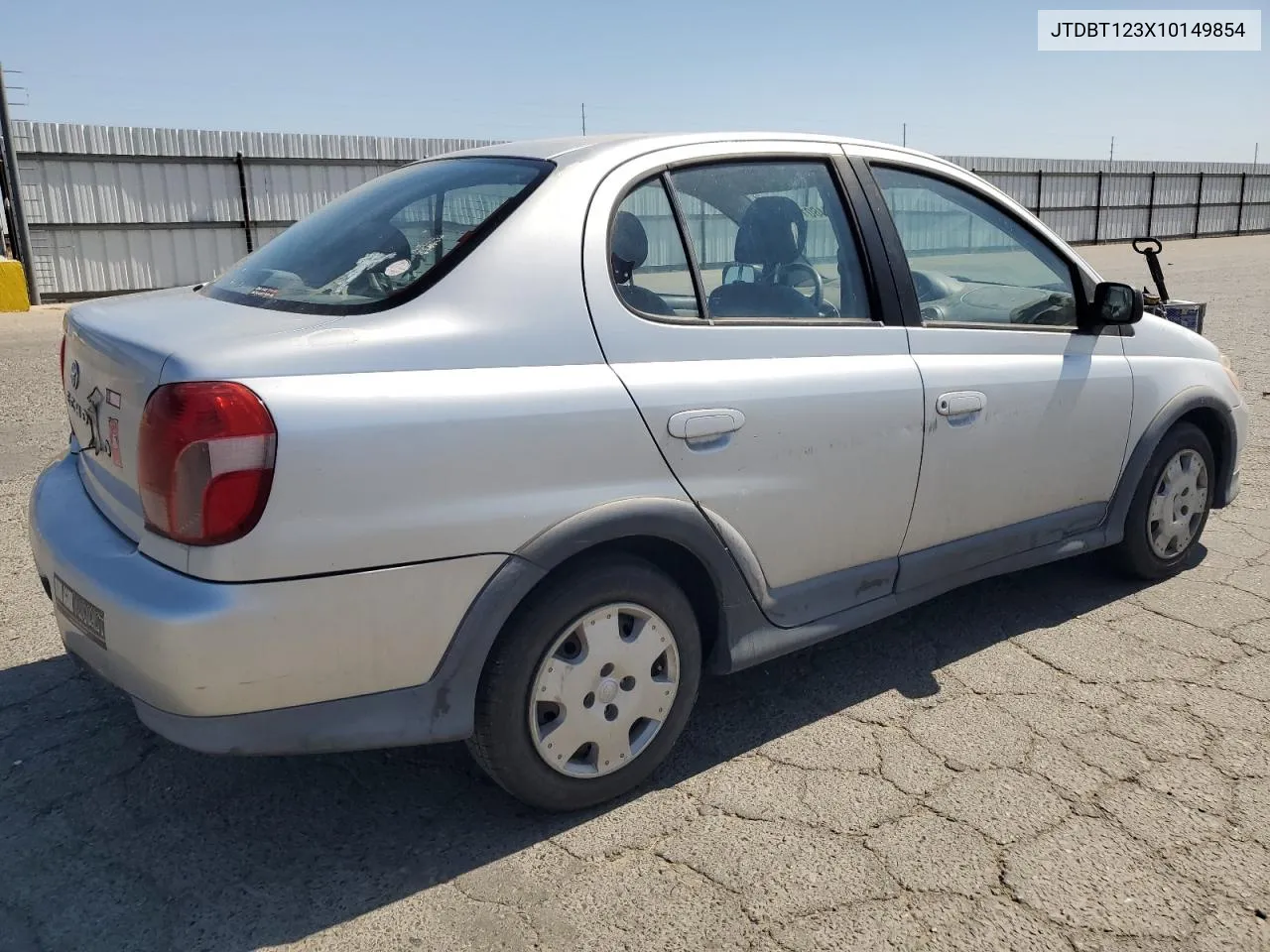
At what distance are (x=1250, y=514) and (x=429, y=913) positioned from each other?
15.1ft

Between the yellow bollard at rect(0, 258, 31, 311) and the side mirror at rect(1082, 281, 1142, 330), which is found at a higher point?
the side mirror at rect(1082, 281, 1142, 330)

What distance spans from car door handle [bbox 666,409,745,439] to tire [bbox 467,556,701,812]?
1.14 feet

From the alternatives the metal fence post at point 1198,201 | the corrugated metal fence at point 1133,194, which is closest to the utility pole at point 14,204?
the corrugated metal fence at point 1133,194

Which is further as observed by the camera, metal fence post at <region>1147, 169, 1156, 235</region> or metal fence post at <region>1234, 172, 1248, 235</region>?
metal fence post at <region>1234, 172, 1248, 235</region>

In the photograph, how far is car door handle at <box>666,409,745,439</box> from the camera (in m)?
2.61

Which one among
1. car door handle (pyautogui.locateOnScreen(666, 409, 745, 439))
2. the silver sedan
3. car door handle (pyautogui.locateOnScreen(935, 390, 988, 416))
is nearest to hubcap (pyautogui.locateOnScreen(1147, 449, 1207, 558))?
the silver sedan

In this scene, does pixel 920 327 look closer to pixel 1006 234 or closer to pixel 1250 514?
pixel 1006 234

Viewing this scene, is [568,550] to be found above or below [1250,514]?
above

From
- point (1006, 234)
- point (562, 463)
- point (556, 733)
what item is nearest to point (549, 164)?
point (562, 463)

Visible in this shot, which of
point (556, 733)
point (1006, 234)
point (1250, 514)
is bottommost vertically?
point (1250, 514)

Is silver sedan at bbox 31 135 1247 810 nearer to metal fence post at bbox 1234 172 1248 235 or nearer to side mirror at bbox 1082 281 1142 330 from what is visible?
side mirror at bbox 1082 281 1142 330

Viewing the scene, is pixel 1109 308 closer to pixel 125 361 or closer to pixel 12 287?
pixel 125 361

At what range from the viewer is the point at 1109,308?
3758mm

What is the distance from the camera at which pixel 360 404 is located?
7.13 feet
